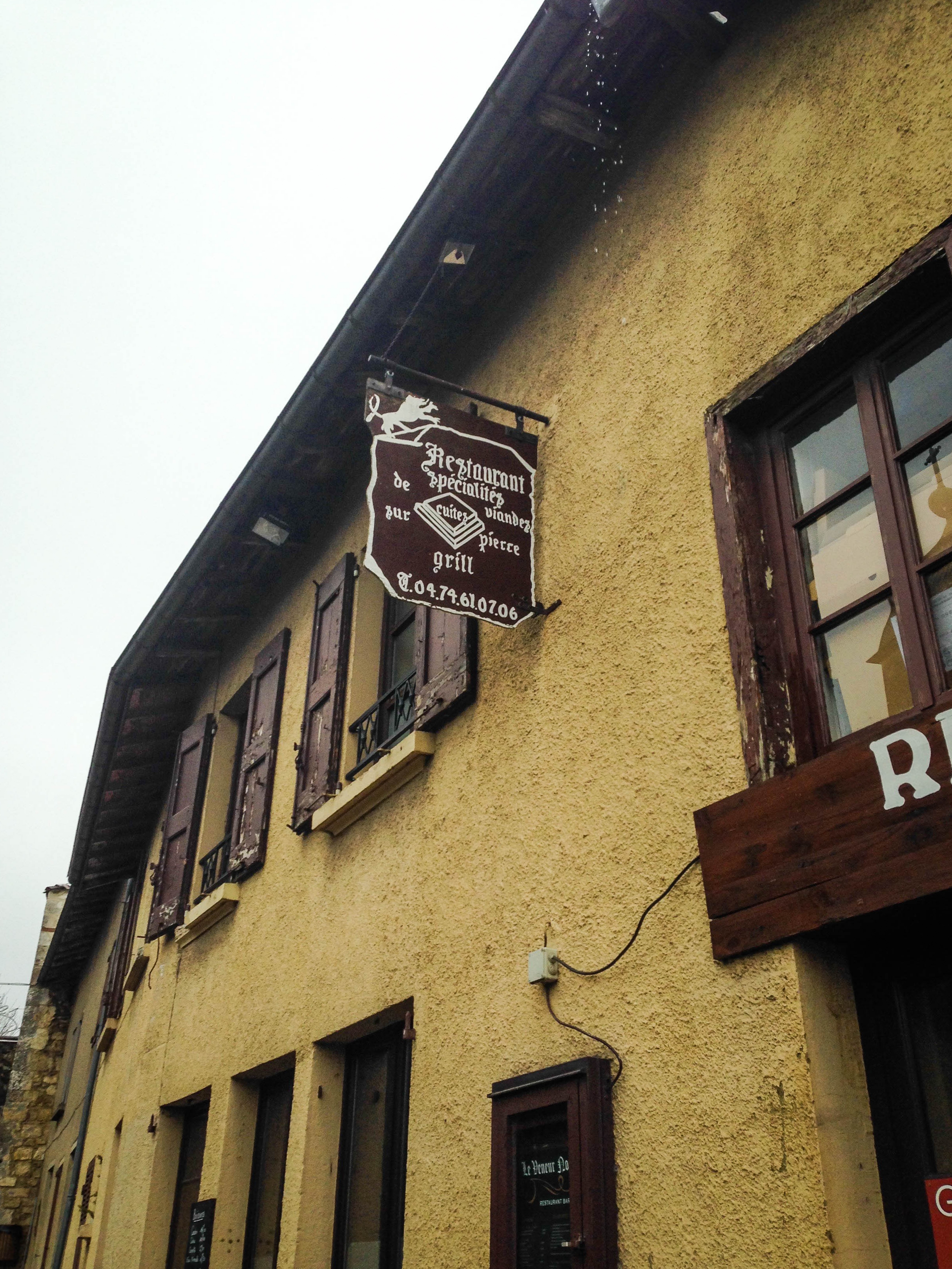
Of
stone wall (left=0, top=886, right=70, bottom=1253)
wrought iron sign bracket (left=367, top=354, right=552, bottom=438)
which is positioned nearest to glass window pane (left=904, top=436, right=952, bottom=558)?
wrought iron sign bracket (left=367, top=354, right=552, bottom=438)

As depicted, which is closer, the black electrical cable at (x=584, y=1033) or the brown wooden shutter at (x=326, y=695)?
the black electrical cable at (x=584, y=1033)

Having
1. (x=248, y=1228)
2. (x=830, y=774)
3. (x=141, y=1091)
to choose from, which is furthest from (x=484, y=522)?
(x=141, y=1091)

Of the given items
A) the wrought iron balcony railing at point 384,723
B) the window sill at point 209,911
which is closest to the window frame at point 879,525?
the wrought iron balcony railing at point 384,723

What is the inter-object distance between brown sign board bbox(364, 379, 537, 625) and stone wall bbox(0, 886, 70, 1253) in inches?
609

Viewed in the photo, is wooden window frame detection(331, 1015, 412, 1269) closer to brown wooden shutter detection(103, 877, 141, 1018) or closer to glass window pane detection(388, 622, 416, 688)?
glass window pane detection(388, 622, 416, 688)

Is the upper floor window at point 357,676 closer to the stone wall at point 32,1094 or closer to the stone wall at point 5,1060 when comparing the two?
the stone wall at point 32,1094

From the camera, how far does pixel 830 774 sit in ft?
10.6

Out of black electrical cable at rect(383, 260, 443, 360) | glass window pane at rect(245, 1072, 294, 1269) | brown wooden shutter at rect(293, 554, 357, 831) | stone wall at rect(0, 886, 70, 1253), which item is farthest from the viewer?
stone wall at rect(0, 886, 70, 1253)

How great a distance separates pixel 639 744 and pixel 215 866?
5217 millimetres

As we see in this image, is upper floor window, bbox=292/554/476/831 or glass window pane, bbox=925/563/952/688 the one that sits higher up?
upper floor window, bbox=292/554/476/831

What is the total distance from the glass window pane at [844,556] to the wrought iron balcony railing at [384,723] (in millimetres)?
2550

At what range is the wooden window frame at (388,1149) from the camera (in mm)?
5129

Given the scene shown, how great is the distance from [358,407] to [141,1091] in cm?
525

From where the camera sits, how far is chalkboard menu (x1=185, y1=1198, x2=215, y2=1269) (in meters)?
6.44
